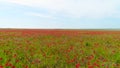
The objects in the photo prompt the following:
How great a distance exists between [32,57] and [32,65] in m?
1.39

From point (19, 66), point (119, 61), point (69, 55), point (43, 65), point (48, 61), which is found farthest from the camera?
point (69, 55)

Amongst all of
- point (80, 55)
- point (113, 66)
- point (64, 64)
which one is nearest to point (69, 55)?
point (80, 55)

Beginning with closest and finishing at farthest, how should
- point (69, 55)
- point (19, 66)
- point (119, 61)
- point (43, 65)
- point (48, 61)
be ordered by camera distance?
point (19, 66) < point (43, 65) < point (48, 61) < point (119, 61) < point (69, 55)

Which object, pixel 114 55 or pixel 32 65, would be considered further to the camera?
pixel 114 55

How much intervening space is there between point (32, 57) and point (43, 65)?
115 cm

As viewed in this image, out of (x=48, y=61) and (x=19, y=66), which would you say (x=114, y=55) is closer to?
(x=48, y=61)

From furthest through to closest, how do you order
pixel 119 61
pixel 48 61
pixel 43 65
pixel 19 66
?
1. pixel 119 61
2. pixel 48 61
3. pixel 43 65
4. pixel 19 66

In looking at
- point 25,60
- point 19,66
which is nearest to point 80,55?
point 25,60

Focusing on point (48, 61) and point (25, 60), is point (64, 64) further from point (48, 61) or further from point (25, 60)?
point (25, 60)

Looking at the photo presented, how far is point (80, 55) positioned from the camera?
30.3ft

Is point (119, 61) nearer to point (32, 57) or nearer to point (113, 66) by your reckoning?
point (113, 66)

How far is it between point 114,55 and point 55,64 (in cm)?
356

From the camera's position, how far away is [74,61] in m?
7.86

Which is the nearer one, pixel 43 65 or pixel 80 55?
pixel 43 65
